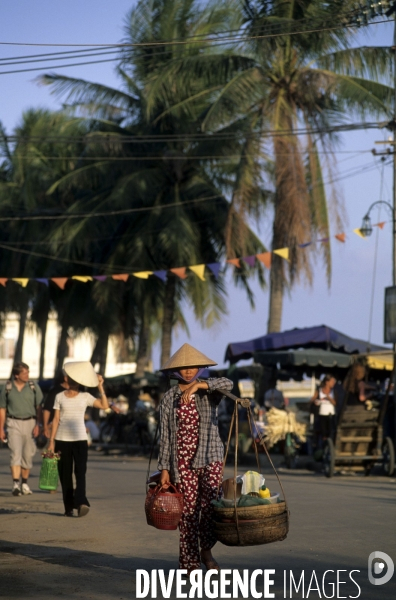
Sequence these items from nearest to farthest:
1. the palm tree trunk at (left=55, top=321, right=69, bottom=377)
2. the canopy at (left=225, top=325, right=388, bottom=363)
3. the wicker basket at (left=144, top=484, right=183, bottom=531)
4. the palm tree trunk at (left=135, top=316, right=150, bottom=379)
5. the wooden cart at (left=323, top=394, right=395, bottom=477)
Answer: the wicker basket at (left=144, top=484, right=183, bottom=531)
the wooden cart at (left=323, top=394, right=395, bottom=477)
the canopy at (left=225, top=325, right=388, bottom=363)
the palm tree trunk at (left=135, top=316, right=150, bottom=379)
the palm tree trunk at (left=55, top=321, right=69, bottom=377)

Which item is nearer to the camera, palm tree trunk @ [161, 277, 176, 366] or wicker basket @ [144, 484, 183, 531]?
wicker basket @ [144, 484, 183, 531]

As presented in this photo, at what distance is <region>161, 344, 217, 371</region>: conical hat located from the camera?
25.7 ft

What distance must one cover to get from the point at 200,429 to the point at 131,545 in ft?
7.35

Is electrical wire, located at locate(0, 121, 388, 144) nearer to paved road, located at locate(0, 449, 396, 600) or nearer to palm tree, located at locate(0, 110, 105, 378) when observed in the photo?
palm tree, located at locate(0, 110, 105, 378)

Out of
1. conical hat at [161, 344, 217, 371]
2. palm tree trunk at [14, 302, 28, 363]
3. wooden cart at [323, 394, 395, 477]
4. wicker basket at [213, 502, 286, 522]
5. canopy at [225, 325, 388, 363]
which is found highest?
palm tree trunk at [14, 302, 28, 363]

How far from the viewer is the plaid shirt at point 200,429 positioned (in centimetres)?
773

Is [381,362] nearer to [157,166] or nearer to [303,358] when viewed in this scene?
[303,358]

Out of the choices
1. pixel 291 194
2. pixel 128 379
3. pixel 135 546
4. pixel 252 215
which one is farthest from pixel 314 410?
pixel 128 379

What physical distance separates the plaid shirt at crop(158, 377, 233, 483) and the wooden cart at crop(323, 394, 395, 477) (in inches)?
402

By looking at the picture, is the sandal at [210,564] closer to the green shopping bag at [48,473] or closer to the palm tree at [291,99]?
the green shopping bag at [48,473]

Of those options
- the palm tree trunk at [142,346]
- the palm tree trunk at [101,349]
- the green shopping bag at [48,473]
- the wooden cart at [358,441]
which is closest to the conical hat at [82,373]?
the green shopping bag at [48,473]

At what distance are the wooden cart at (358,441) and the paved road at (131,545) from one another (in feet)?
8.66

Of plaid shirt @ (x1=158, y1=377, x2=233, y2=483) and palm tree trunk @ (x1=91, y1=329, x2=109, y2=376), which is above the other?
palm tree trunk @ (x1=91, y1=329, x2=109, y2=376)

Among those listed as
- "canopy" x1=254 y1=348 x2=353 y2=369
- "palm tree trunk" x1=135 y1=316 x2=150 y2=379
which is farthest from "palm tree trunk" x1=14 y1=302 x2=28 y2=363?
"canopy" x1=254 y1=348 x2=353 y2=369
